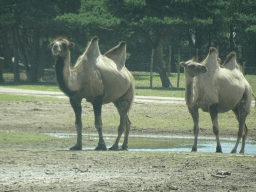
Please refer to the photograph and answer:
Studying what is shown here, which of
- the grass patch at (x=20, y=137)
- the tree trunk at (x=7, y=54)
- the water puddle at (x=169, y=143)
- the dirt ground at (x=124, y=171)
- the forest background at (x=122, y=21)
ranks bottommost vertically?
the water puddle at (x=169, y=143)

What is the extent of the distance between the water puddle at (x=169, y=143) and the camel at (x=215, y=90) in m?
0.81

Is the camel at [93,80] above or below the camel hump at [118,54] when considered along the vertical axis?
below

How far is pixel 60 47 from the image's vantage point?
952 cm

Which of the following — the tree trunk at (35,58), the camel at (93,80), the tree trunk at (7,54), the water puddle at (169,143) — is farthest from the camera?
the tree trunk at (7,54)

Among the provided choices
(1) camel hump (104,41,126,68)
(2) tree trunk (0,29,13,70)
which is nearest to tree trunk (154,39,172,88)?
(2) tree trunk (0,29,13,70)

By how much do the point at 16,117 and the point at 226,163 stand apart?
32.0 ft

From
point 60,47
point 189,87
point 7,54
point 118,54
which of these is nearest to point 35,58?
point 7,54

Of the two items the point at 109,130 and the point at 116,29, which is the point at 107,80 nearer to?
the point at 109,130

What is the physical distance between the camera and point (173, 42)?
152ft

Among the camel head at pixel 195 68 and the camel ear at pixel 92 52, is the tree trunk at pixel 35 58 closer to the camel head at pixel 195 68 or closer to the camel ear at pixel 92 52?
the camel ear at pixel 92 52

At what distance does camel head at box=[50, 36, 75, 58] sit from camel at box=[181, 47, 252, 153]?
2.54m

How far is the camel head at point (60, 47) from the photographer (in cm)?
938

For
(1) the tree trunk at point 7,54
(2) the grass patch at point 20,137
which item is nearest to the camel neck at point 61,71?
(2) the grass patch at point 20,137

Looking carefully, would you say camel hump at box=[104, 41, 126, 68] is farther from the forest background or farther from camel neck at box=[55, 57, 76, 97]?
the forest background
